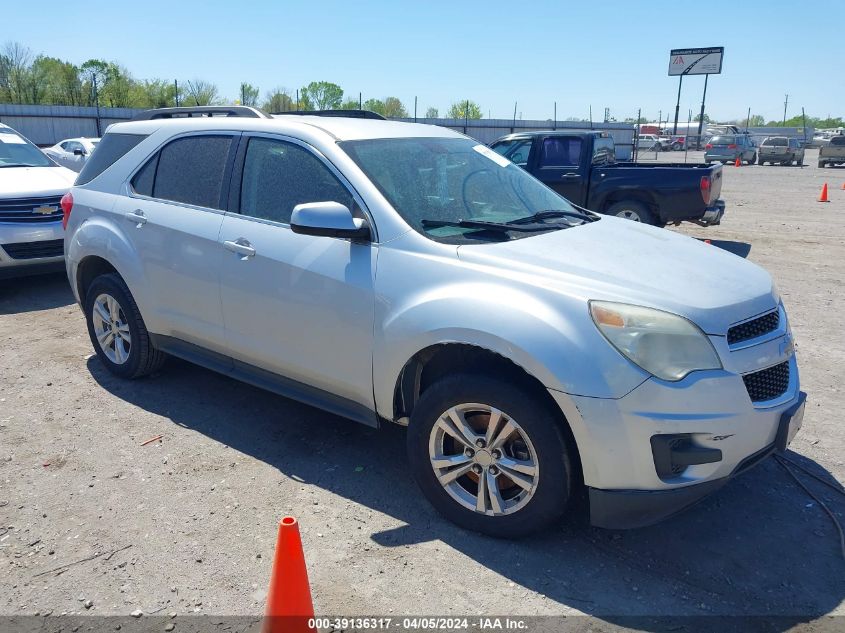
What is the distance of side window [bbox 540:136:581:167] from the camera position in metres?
11.2

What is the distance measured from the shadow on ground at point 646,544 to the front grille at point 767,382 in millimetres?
738

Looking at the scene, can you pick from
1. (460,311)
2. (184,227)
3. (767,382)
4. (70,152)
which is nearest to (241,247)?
(184,227)

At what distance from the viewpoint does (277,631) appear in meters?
2.40

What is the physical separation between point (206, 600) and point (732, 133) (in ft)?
144

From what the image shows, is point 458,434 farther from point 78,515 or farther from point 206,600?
point 78,515

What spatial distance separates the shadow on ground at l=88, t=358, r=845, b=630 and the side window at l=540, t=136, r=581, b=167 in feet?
26.0

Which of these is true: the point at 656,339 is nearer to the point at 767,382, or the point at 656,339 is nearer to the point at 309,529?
the point at 767,382

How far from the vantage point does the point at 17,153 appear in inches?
353

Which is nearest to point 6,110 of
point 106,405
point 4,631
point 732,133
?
point 106,405

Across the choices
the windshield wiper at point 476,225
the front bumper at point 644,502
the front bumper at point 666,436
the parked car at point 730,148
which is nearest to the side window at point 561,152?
the windshield wiper at point 476,225

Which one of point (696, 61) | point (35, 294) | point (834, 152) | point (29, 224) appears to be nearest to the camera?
point (29, 224)

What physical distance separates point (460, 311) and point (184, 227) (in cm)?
210

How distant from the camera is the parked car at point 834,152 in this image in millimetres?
35094

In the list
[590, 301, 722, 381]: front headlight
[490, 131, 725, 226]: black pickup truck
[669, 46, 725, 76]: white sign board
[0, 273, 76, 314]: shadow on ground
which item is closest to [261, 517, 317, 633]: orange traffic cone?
[590, 301, 722, 381]: front headlight
